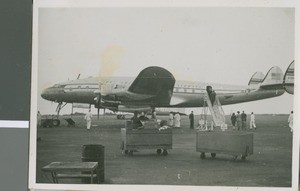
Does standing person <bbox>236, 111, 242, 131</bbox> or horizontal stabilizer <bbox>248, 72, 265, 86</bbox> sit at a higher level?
horizontal stabilizer <bbox>248, 72, 265, 86</bbox>

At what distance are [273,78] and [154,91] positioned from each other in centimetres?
41

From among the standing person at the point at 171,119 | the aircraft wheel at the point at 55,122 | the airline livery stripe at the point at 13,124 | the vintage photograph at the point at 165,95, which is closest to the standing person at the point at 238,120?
the vintage photograph at the point at 165,95

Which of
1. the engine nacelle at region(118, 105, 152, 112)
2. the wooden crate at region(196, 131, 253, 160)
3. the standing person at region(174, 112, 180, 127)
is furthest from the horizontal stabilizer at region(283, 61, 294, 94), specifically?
the engine nacelle at region(118, 105, 152, 112)

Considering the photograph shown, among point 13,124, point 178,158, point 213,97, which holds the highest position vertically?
point 213,97

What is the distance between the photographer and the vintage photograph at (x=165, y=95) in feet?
5.07

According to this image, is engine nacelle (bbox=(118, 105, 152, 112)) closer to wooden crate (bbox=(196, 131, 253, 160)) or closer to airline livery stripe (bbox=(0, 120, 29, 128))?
wooden crate (bbox=(196, 131, 253, 160))

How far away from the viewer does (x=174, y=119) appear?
159 centimetres

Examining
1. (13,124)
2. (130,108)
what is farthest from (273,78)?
(13,124)

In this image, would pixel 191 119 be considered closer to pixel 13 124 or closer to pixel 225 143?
pixel 225 143

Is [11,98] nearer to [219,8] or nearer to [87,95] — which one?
[87,95]

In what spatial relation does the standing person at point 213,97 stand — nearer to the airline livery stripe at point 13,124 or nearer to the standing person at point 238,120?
the standing person at point 238,120

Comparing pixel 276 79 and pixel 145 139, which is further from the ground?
pixel 276 79

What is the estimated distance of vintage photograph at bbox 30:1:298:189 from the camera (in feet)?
5.07

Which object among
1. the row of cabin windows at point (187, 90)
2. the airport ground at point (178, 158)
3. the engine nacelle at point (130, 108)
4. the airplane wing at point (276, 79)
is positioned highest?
the airplane wing at point (276, 79)
